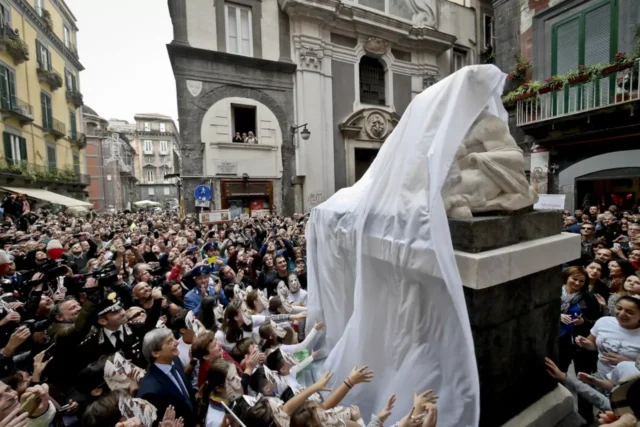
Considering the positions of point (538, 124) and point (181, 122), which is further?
point (181, 122)

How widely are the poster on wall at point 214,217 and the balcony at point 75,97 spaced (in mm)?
23779

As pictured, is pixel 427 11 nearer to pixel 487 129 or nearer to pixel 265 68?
pixel 265 68

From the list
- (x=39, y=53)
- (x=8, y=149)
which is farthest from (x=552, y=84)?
(x=39, y=53)

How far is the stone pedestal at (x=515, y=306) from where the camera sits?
2234 millimetres

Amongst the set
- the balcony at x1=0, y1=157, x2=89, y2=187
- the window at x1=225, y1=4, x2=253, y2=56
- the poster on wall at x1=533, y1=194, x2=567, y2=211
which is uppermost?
the window at x1=225, y1=4, x2=253, y2=56

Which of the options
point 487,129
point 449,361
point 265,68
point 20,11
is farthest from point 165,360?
point 20,11

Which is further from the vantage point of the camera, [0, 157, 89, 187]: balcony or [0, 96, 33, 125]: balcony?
[0, 96, 33, 125]: balcony

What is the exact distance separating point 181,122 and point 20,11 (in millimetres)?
16644

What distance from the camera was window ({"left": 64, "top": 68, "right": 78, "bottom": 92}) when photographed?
26406 mm

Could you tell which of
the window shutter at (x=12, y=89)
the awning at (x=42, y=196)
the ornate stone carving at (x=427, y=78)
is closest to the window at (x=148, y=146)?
the awning at (x=42, y=196)

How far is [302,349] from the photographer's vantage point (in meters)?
3.49

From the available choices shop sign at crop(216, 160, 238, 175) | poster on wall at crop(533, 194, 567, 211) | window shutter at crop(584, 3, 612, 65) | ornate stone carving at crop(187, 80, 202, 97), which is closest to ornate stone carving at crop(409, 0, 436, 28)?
window shutter at crop(584, 3, 612, 65)

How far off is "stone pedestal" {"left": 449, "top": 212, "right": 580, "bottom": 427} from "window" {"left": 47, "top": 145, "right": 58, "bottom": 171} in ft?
92.2

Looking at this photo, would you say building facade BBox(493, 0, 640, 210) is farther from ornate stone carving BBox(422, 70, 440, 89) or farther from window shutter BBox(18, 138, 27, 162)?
window shutter BBox(18, 138, 27, 162)
